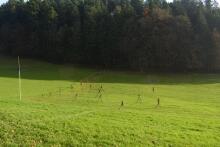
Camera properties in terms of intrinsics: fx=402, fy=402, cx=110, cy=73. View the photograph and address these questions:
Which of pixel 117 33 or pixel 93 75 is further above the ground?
pixel 117 33

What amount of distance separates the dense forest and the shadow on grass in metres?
3.95

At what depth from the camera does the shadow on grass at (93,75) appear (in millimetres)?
62000

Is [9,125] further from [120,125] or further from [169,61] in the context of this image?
[169,61]

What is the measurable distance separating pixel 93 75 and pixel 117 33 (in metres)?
15.4

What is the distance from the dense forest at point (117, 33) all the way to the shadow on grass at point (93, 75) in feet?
13.0

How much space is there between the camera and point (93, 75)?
6869 cm

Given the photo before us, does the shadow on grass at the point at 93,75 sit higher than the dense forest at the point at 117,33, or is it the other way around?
the dense forest at the point at 117,33

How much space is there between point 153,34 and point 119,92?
102 ft

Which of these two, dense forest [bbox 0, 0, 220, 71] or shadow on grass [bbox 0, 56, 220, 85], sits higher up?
dense forest [bbox 0, 0, 220, 71]

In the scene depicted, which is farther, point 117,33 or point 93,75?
point 117,33

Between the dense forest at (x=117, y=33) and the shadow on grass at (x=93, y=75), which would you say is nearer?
the shadow on grass at (x=93, y=75)

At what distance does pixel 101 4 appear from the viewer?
92.0 meters

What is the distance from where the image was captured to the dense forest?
7312 centimetres

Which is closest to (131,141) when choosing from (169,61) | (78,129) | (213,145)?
(78,129)
